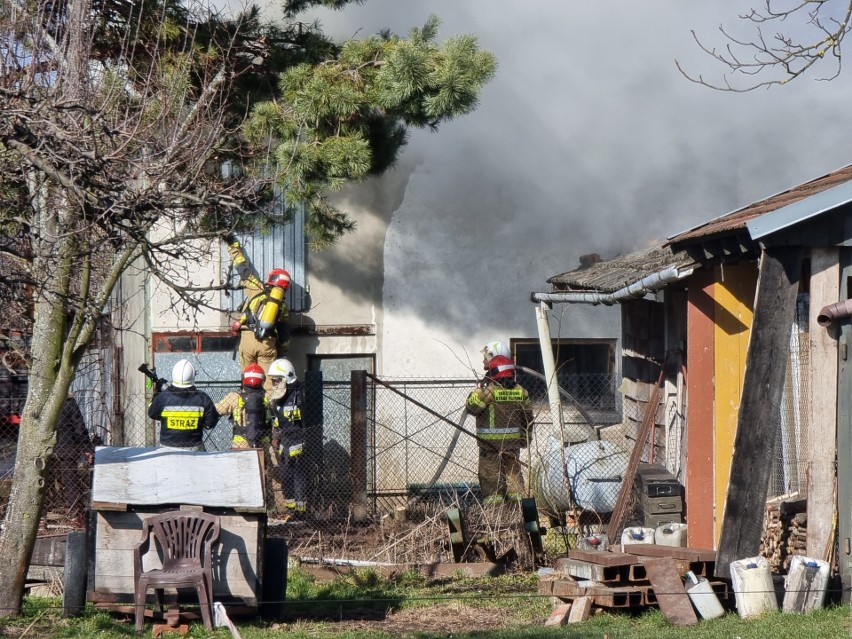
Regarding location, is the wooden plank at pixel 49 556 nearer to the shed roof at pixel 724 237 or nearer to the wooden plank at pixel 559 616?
the wooden plank at pixel 559 616

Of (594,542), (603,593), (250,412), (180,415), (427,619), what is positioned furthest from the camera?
(250,412)

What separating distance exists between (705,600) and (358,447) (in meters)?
4.63

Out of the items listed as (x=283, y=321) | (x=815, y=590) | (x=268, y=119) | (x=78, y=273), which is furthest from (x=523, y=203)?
(x=815, y=590)

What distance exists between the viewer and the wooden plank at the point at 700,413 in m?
9.07

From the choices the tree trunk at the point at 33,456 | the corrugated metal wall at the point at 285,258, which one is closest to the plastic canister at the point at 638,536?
the tree trunk at the point at 33,456

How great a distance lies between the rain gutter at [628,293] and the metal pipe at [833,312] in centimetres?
142

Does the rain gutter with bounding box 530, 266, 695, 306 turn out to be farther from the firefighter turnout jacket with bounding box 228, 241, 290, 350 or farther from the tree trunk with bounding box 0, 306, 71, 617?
the tree trunk with bounding box 0, 306, 71, 617

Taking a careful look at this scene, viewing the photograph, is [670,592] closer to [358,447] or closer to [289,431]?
[358,447]

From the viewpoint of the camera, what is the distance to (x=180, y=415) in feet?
35.2

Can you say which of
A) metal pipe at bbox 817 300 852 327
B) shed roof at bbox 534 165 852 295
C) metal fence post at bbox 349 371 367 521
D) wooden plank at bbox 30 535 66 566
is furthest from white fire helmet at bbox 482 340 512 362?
wooden plank at bbox 30 535 66 566

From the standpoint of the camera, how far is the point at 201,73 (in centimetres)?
1007

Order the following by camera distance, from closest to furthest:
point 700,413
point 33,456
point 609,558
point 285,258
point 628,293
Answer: point 609,558, point 33,456, point 700,413, point 628,293, point 285,258

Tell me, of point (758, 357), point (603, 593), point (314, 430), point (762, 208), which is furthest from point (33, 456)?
point (762, 208)

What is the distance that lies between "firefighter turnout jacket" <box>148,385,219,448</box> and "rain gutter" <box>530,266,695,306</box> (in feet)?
12.4
